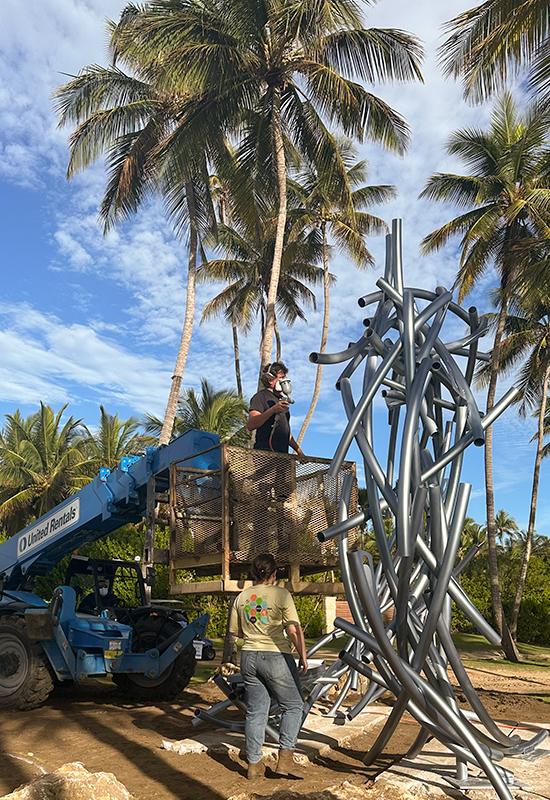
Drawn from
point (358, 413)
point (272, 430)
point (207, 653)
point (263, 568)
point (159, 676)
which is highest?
point (272, 430)

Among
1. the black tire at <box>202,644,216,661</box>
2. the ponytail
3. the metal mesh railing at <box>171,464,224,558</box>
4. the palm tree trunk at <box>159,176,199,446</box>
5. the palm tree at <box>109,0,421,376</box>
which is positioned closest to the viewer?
the ponytail

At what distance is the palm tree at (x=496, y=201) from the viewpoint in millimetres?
19156

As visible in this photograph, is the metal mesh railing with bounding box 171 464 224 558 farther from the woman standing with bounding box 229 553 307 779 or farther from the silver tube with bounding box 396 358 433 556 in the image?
the silver tube with bounding box 396 358 433 556

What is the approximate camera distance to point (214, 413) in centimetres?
Result: 2691

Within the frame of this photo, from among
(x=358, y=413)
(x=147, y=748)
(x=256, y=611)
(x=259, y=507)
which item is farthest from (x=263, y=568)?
(x=147, y=748)

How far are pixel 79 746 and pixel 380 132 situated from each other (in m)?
13.5

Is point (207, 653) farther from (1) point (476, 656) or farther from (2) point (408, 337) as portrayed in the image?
(1) point (476, 656)

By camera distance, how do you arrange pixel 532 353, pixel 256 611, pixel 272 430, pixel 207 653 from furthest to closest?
pixel 532 353
pixel 207 653
pixel 272 430
pixel 256 611

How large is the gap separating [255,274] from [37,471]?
12.5m

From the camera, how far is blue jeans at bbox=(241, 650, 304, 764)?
5.04 meters

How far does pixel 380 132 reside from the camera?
615 inches

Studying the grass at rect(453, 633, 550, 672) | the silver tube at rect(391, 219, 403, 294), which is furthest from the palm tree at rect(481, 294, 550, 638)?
the silver tube at rect(391, 219, 403, 294)

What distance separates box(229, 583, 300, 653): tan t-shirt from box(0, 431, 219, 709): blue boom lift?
2022mm

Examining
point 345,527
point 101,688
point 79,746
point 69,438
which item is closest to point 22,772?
point 79,746
